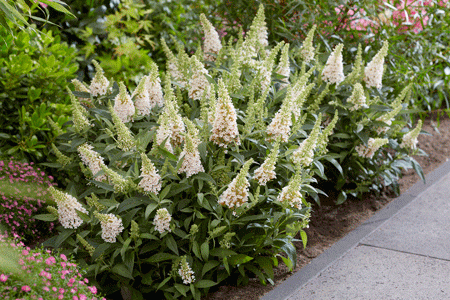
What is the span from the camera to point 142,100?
3.05 meters

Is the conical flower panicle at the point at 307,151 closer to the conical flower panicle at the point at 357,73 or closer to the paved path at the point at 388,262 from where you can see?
the paved path at the point at 388,262

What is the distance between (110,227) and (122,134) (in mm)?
492

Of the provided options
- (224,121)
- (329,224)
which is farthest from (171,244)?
(329,224)

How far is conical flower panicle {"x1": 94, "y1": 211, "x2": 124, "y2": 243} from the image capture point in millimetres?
2414

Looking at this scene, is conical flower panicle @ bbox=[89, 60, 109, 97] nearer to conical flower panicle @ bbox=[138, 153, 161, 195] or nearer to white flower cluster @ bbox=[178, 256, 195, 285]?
conical flower panicle @ bbox=[138, 153, 161, 195]

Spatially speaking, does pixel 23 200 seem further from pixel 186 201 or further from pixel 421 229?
pixel 421 229

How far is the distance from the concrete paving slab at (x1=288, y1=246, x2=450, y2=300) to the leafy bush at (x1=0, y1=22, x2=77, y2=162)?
2.20m

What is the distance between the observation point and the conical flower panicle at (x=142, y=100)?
3.01 metres

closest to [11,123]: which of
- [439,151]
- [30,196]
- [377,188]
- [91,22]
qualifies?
[30,196]

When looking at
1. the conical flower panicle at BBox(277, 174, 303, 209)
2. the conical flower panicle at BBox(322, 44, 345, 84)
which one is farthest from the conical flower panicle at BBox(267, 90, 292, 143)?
the conical flower panicle at BBox(322, 44, 345, 84)

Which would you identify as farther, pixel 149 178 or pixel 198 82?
pixel 198 82

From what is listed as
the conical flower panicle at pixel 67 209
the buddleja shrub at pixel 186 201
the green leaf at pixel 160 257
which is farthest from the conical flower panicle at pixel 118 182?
the green leaf at pixel 160 257

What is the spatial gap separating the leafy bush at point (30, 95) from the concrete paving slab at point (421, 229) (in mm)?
2507

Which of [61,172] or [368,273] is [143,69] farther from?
[368,273]
